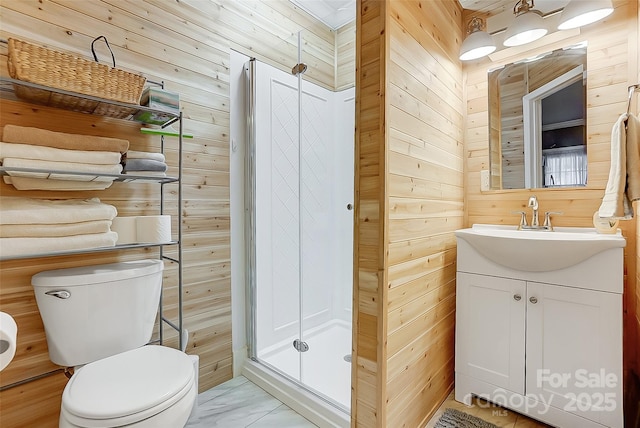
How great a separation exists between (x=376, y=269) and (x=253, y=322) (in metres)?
1.16

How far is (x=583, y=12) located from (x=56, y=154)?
2398mm

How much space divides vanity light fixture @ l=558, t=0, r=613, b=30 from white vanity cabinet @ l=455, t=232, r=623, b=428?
1107mm

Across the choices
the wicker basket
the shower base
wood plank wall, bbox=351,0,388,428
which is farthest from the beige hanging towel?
the wicker basket

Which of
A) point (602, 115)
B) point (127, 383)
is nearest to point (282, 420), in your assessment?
point (127, 383)

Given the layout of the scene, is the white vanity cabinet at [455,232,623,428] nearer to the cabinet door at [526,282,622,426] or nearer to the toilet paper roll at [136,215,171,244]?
the cabinet door at [526,282,622,426]

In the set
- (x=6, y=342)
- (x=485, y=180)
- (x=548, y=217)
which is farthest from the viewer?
(x=485, y=180)

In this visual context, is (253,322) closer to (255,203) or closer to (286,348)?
(286,348)

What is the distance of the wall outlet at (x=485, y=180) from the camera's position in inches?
76.2

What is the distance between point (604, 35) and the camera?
160cm

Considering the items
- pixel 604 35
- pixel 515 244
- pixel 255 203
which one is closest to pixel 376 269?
pixel 515 244

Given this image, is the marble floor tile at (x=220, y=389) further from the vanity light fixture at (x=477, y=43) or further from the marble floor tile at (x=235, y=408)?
the vanity light fixture at (x=477, y=43)

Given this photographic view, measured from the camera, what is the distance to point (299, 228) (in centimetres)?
223

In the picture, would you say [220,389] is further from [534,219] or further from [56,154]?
[534,219]

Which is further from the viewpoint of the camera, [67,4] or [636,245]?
[636,245]
